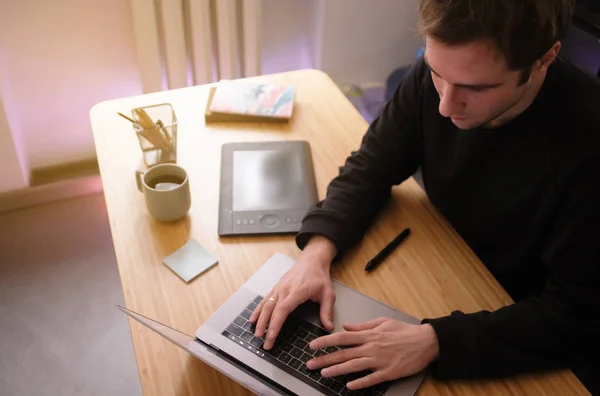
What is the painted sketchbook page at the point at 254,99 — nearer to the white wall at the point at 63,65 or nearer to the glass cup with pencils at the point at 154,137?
the glass cup with pencils at the point at 154,137

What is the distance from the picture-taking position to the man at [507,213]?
793 millimetres

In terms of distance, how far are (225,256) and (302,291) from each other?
0.17 meters

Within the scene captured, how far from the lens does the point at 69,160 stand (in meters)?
2.26

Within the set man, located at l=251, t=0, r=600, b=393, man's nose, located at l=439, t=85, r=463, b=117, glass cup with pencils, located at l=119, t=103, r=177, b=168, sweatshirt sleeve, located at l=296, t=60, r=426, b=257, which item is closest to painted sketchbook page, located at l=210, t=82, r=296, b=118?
glass cup with pencils, located at l=119, t=103, r=177, b=168

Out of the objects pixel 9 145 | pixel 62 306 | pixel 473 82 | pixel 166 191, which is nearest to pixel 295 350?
pixel 166 191

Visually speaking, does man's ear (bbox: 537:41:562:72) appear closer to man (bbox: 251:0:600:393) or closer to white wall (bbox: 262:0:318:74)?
man (bbox: 251:0:600:393)

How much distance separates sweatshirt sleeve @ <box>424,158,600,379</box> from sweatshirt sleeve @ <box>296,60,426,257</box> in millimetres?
266

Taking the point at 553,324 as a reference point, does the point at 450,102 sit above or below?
above

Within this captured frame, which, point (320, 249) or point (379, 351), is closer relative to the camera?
point (379, 351)

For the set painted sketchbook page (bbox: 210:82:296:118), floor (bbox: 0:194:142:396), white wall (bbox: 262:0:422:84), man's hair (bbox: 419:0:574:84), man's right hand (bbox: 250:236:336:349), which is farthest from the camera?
white wall (bbox: 262:0:422:84)

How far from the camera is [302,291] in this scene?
0.89 meters

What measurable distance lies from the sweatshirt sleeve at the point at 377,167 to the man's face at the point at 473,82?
185 mm

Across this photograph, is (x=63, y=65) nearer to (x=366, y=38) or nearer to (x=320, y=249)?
(x=366, y=38)

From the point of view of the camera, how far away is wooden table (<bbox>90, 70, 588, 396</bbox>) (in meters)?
0.82
